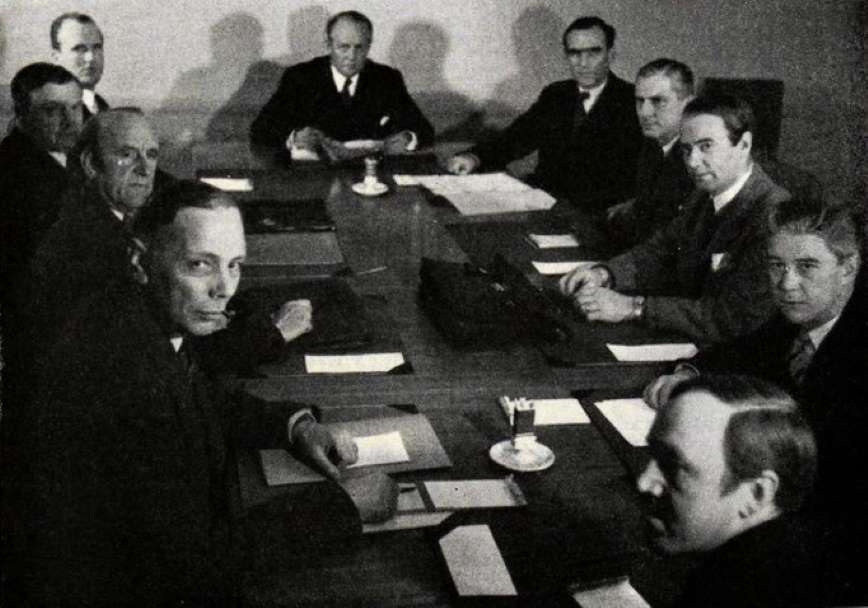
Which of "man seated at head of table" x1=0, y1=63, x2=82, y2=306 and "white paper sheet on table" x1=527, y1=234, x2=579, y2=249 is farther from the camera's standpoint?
"white paper sheet on table" x1=527, y1=234, x2=579, y2=249

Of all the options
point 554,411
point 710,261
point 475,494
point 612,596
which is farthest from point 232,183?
point 612,596

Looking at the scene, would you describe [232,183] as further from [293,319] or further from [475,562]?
[475,562]

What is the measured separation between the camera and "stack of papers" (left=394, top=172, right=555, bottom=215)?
3.88 m

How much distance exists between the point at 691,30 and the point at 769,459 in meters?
5.33

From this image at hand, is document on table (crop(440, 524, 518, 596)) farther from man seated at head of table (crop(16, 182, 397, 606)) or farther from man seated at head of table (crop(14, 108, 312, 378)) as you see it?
man seated at head of table (crop(14, 108, 312, 378))

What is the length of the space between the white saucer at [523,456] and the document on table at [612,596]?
0.37 m

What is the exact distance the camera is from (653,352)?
8.42ft

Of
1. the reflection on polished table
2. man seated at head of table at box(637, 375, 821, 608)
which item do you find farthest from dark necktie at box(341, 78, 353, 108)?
man seated at head of table at box(637, 375, 821, 608)

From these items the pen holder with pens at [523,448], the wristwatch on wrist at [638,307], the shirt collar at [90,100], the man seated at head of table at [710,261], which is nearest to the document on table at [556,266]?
the man seated at head of table at [710,261]

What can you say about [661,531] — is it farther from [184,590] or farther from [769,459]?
[184,590]

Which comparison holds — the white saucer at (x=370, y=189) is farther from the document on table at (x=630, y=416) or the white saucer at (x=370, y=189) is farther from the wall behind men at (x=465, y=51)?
the wall behind men at (x=465, y=51)

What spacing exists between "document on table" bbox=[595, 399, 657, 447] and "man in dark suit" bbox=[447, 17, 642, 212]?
7.80 ft

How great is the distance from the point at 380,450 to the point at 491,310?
2.17 feet

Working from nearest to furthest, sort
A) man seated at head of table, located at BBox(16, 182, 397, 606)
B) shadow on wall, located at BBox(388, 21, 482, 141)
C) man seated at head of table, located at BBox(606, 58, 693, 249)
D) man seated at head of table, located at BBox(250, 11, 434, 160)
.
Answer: man seated at head of table, located at BBox(16, 182, 397, 606)
man seated at head of table, located at BBox(606, 58, 693, 249)
man seated at head of table, located at BBox(250, 11, 434, 160)
shadow on wall, located at BBox(388, 21, 482, 141)
